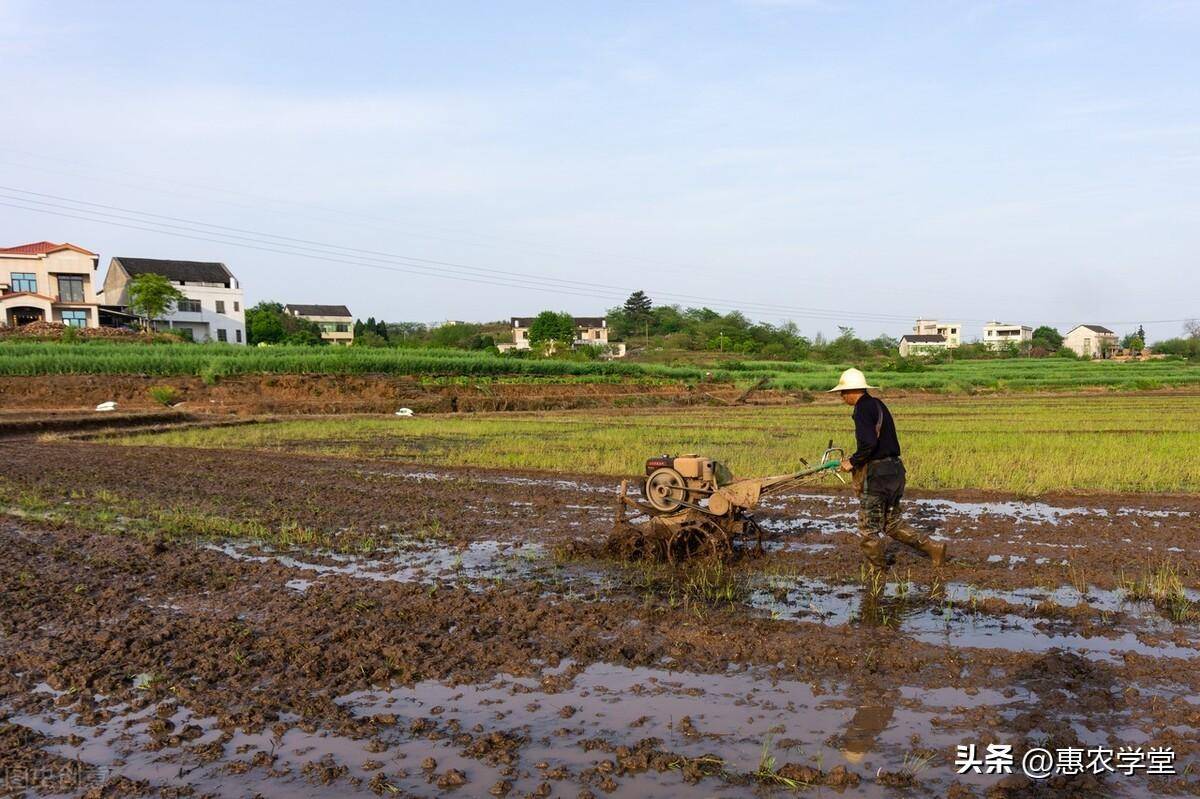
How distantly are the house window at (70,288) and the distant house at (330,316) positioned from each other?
3458cm

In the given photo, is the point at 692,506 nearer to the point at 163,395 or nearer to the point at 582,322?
the point at 163,395

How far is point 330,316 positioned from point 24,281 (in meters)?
41.1

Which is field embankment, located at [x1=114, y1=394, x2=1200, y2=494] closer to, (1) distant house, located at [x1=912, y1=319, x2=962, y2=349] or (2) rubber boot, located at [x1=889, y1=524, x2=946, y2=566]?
(2) rubber boot, located at [x1=889, y1=524, x2=946, y2=566]

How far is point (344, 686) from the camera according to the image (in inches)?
205

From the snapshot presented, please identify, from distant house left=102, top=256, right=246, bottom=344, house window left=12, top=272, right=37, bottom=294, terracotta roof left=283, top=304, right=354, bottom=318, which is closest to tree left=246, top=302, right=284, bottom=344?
distant house left=102, top=256, right=246, bottom=344

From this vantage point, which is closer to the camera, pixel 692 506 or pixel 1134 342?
pixel 692 506

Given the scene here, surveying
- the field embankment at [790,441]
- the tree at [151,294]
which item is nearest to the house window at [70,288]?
the tree at [151,294]

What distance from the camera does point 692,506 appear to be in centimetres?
804

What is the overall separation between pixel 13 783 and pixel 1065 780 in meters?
4.81

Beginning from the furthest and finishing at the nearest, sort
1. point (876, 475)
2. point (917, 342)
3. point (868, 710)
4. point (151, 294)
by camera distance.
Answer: point (917, 342) → point (151, 294) → point (876, 475) → point (868, 710)

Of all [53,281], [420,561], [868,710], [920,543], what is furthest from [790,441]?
[53,281]

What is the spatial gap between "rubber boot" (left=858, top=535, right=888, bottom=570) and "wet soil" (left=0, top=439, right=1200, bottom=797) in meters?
0.15

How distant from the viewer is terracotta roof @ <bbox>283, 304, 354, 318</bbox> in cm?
9350

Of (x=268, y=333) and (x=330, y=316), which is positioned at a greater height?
(x=330, y=316)
